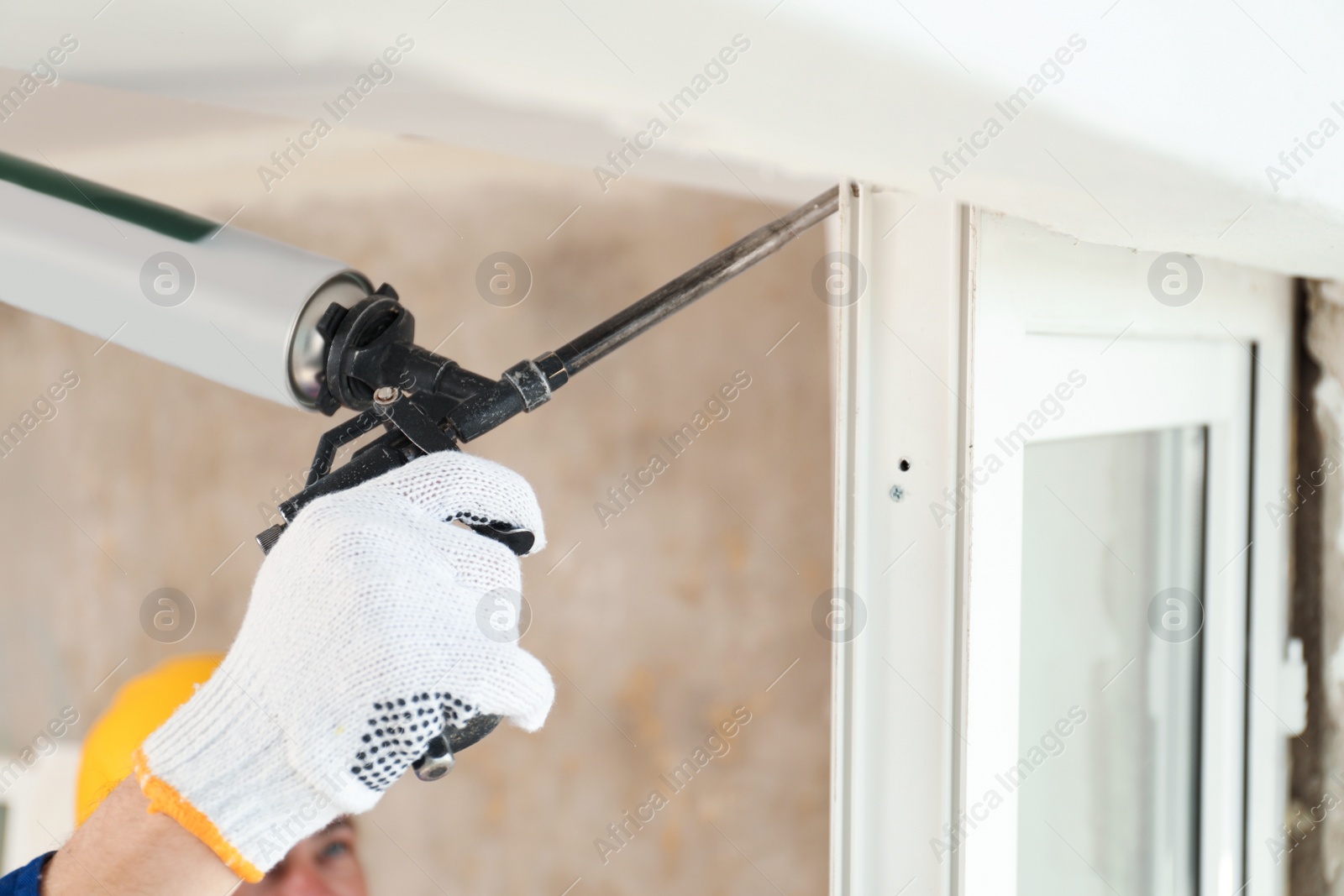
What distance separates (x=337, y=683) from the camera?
1.52 feet

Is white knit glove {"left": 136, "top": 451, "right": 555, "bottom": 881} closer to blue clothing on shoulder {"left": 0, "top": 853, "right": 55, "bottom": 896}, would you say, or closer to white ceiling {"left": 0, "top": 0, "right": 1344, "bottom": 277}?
blue clothing on shoulder {"left": 0, "top": 853, "right": 55, "bottom": 896}

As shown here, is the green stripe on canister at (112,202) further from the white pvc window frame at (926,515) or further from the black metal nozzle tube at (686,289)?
the white pvc window frame at (926,515)

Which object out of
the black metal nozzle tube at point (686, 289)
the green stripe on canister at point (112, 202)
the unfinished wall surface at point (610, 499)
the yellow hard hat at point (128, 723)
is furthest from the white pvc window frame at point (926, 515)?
the yellow hard hat at point (128, 723)

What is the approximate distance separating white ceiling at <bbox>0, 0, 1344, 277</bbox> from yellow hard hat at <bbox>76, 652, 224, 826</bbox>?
119 cm

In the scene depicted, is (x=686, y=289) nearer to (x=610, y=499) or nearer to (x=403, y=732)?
(x=403, y=732)

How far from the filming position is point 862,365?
587 millimetres

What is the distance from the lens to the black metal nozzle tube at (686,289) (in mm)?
560

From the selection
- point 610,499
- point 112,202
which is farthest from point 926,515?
point 610,499

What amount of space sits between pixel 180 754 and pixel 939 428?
0.50 m

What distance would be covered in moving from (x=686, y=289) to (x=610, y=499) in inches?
31.3

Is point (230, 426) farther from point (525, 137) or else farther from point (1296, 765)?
point (1296, 765)

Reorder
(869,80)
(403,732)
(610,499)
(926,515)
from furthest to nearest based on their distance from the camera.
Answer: (610,499), (926,515), (403,732), (869,80)

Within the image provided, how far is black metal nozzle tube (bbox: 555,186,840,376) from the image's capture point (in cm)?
56

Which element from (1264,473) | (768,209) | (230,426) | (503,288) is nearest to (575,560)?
(503,288)
